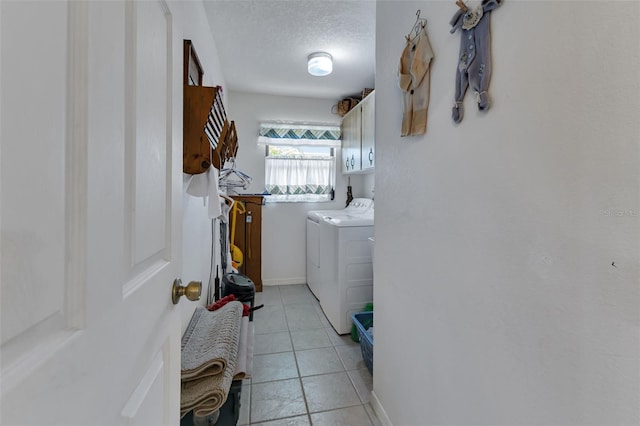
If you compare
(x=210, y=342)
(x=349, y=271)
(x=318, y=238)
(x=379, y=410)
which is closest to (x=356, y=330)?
(x=349, y=271)

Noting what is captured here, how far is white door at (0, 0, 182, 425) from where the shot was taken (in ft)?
0.91

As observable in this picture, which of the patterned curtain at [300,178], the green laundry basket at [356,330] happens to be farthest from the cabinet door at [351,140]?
the green laundry basket at [356,330]

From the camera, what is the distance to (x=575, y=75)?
0.64 meters

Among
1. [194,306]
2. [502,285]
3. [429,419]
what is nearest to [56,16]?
[502,285]

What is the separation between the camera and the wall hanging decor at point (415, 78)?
44.8 inches

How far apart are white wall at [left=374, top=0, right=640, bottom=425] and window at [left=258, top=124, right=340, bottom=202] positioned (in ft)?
8.72

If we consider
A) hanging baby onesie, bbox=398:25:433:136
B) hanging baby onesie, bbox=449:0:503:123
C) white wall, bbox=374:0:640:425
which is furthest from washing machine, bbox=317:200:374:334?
hanging baby onesie, bbox=449:0:503:123

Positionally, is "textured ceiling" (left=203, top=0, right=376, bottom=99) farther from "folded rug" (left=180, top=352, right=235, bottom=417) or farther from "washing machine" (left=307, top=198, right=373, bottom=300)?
"folded rug" (left=180, top=352, right=235, bottom=417)

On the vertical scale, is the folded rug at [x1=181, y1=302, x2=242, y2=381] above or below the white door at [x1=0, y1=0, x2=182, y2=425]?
below

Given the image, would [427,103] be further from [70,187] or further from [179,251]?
[70,187]

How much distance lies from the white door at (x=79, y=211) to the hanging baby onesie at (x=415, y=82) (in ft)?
3.06

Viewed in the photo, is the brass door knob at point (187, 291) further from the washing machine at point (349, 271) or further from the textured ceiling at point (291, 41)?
the textured ceiling at point (291, 41)

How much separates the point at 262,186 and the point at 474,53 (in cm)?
322

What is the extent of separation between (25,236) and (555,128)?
3.17 feet
